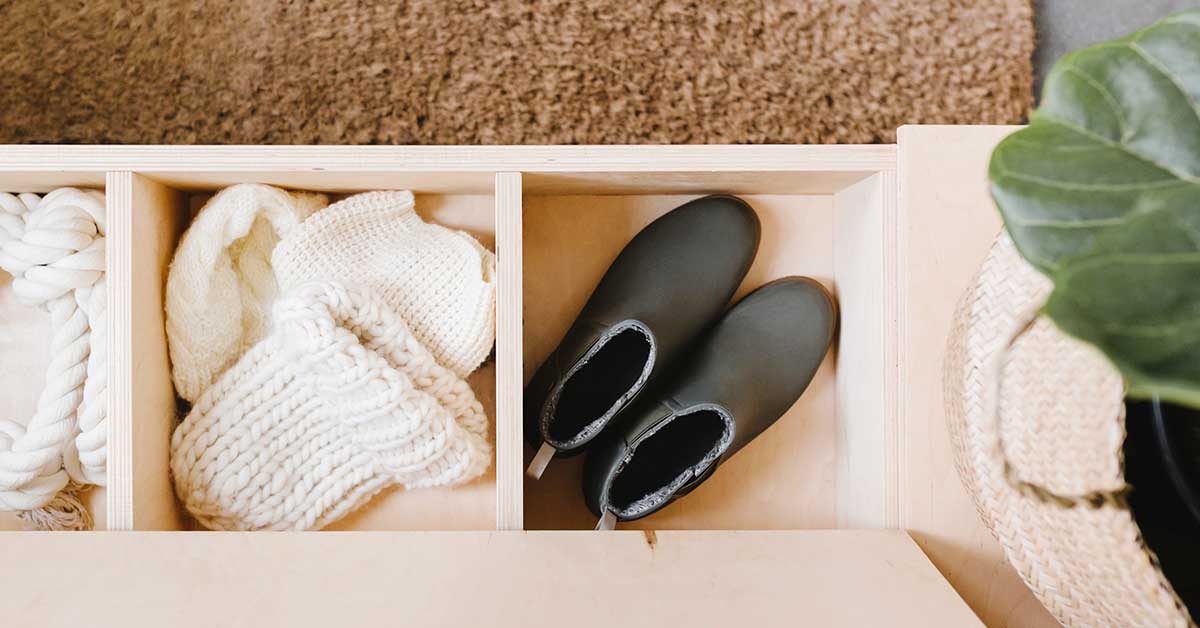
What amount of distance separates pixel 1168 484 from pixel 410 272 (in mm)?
701

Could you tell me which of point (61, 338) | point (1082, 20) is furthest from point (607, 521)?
point (1082, 20)

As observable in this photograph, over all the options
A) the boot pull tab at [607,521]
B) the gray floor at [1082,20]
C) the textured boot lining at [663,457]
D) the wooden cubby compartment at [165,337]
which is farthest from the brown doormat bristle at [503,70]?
the boot pull tab at [607,521]

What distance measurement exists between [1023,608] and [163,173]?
0.99m

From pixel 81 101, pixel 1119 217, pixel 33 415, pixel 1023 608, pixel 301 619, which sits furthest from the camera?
pixel 81 101

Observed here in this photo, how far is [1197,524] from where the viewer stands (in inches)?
14.9

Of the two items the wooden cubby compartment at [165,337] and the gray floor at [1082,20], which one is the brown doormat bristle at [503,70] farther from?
the wooden cubby compartment at [165,337]

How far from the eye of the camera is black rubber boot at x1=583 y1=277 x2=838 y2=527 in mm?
842

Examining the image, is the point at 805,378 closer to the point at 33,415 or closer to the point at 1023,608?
the point at 1023,608

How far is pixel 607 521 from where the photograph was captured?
84 centimetres

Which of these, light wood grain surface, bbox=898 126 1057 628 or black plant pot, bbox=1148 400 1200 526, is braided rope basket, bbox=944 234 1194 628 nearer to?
black plant pot, bbox=1148 400 1200 526

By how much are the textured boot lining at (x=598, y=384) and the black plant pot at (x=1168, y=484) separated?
1.66 ft

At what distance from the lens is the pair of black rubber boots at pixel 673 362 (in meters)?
0.84

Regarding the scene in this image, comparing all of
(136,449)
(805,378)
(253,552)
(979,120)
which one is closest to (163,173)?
(136,449)

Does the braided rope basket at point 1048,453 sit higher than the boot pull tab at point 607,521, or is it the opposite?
the braided rope basket at point 1048,453
